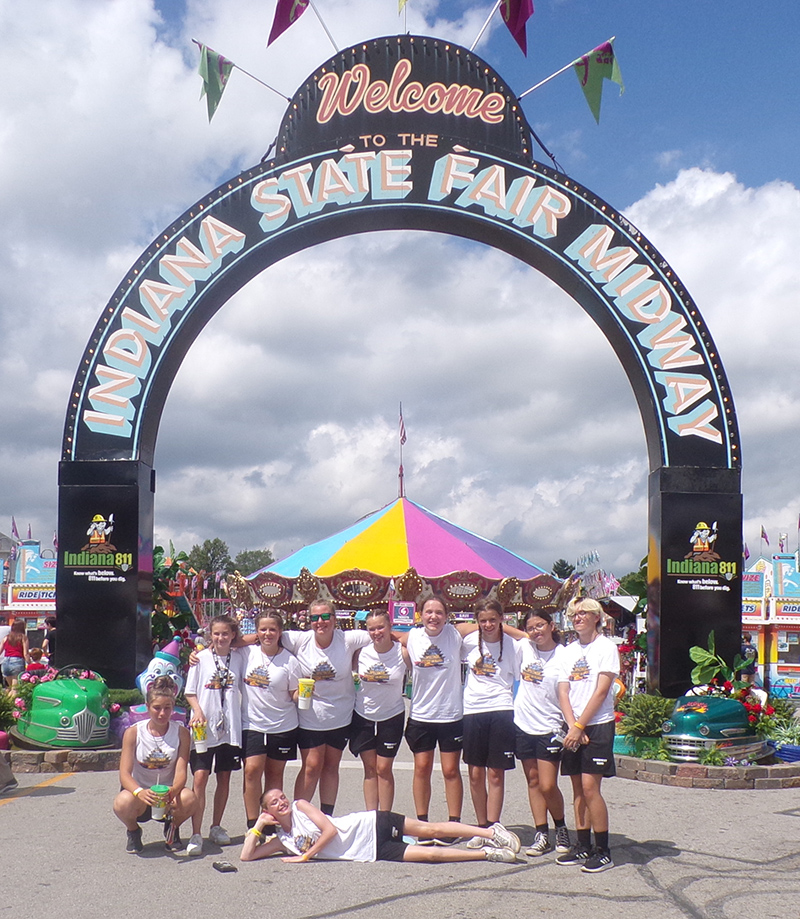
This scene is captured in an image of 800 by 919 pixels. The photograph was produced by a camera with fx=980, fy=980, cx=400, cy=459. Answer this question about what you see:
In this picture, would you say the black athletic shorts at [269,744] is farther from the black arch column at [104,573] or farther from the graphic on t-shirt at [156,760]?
the black arch column at [104,573]

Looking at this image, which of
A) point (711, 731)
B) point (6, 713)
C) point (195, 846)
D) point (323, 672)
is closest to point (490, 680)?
point (323, 672)

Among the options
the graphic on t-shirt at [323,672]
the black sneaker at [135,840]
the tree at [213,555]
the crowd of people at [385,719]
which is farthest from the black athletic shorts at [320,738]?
the tree at [213,555]

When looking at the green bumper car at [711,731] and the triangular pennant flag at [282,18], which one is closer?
the green bumper car at [711,731]

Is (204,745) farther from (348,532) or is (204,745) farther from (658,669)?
(348,532)

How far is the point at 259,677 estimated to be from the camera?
672 centimetres

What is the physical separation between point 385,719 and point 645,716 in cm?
452

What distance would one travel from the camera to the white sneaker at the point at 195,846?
6.25 m

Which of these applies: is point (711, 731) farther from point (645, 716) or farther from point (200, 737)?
point (200, 737)

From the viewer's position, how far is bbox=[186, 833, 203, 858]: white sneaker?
6250 mm

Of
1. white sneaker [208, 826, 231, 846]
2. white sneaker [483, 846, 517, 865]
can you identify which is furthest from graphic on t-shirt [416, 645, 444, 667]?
white sneaker [208, 826, 231, 846]

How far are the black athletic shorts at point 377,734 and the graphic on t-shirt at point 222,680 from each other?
0.89 m

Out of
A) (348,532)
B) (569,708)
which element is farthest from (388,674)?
(348,532)

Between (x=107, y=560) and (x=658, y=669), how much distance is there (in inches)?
259

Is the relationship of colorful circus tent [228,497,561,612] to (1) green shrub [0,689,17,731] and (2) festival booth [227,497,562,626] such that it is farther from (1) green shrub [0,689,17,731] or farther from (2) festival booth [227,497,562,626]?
(1) green shrub [0,689,17,731]
